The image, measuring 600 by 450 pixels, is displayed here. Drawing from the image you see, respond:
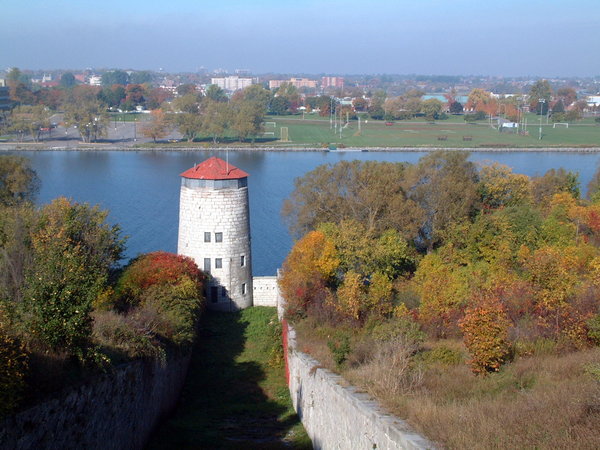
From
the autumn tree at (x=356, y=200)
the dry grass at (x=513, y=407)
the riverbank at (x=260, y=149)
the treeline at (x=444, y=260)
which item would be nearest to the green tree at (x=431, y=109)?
the riverbank at (x=260, y=149)

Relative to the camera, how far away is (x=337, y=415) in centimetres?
845

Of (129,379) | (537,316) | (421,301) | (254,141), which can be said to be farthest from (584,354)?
(254,141)

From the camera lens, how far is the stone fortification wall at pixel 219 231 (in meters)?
17.6

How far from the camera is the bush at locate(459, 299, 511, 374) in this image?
8.95m

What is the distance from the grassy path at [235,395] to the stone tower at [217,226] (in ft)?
3.17

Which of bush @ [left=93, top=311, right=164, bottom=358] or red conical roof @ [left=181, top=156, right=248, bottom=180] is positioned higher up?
red conical roof @ [left=181, top=156, right=248, bottom=180]

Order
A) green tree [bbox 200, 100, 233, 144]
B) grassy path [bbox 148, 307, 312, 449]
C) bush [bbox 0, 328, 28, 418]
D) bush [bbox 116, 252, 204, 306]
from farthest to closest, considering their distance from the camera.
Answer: green tree [bbox 200, 100, 233, 144]
bush [bbox 116, 252, 204, 306]
grassy path [bbox 148, 307, 312, 449]
bush [bbox 0, 328, 28, 418]

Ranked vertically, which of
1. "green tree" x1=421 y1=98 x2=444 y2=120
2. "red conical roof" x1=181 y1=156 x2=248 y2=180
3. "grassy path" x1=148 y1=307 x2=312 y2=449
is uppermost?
"green tree" x1=421 y1=98 x2=444 y2=120

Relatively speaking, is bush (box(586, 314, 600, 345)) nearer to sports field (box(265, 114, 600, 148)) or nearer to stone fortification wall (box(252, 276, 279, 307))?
stone fortification wall (box(252, 276, 279, 307))

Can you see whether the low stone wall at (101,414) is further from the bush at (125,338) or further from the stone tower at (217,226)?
the stone tower at (217,226)

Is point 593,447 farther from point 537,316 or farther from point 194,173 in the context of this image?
point 194,173

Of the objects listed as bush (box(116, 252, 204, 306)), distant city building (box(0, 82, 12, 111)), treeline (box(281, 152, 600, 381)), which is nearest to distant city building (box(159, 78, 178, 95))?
distant city building (box(0, 82, 12, 111))

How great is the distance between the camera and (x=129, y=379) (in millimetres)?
8406

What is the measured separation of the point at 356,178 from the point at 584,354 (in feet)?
39.8
